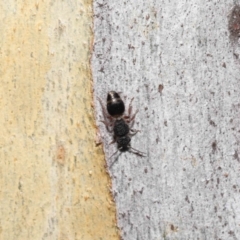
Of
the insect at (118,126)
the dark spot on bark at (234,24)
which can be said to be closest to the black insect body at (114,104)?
the insect at (118,126)

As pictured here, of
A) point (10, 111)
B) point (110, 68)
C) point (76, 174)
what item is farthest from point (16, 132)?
point (110, 68)

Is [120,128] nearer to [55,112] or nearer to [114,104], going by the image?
[114,104]

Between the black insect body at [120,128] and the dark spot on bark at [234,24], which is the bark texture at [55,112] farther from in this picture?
the dark spot on bark at [234,24]

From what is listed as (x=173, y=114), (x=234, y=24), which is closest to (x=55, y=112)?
(x=173, y=114)

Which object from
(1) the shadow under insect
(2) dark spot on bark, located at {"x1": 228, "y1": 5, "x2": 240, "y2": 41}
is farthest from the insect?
(2) dark spot on bark, located at {"x1": 228, "y1": 5, "x2": 240, "y2": 41}

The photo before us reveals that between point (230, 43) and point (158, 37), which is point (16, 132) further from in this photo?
point (230, 43)

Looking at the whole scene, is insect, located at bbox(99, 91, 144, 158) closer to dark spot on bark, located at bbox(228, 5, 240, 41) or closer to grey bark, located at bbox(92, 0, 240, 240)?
grey bark, located at bbox(92, 0, 240, 240)

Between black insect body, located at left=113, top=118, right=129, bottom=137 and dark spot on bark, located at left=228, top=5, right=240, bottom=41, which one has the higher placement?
dark spot on bark, located at left=228, top=5, right=240, bottom=41
